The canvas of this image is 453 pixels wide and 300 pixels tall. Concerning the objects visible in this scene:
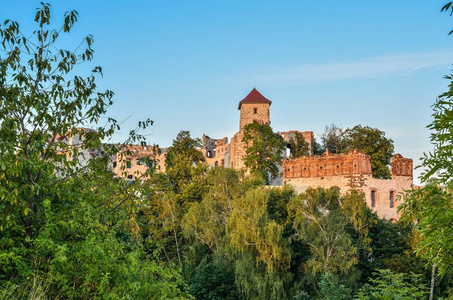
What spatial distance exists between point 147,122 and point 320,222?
20712 mm

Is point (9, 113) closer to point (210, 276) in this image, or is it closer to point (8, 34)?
point (8, 34)

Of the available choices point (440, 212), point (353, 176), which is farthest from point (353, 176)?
point (440, 212)

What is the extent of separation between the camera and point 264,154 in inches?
1578

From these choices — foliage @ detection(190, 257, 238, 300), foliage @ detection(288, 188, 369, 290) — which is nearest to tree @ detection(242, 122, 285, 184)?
foliage @ detection(288, 188, 369, 290)

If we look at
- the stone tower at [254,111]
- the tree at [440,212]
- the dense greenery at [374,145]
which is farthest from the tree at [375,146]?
the tree at [440,212]

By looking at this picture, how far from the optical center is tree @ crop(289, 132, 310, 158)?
47.7 metres

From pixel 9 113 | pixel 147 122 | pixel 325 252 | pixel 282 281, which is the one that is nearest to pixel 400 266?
pixel 325 252

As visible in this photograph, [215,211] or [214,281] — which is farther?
[215,211]

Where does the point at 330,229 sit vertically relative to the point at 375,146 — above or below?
below

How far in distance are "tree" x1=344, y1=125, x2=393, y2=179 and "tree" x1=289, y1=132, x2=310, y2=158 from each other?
482 cm

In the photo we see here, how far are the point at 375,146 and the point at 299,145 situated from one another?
25.4 ft

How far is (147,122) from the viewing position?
9.18 metres

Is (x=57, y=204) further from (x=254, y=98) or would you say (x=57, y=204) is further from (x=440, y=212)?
(x=254, y=98)

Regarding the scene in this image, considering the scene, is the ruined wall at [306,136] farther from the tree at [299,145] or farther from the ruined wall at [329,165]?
the ruined wall at [329,165]
